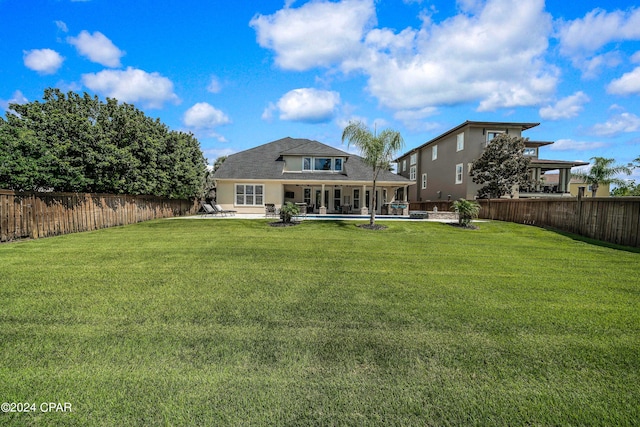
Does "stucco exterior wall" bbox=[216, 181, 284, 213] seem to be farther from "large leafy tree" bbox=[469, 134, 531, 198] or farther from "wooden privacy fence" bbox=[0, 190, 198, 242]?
"large leafy tree" bbox=[469, 134, 531, 198]

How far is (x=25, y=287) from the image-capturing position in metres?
5.31

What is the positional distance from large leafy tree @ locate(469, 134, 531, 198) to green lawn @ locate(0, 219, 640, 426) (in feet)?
53.3

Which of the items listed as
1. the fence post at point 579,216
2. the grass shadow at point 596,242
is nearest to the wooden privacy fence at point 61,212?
the grass shadow at point 596,242

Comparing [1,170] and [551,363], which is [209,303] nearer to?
[551,363]

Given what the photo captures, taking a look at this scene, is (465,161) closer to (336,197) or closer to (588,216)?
(336,197)

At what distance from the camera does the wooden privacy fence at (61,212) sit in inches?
394

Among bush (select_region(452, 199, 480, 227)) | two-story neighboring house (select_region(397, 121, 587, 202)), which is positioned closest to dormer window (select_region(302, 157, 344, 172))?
two-story neighboring house (select_region(397, 121, 587, 202))

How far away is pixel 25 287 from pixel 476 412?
7303 millimetres

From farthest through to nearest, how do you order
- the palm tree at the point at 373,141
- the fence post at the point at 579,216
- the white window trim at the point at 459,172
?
the white window trim at the point at 459,172 → the palm tree at the point at 373,141 → the fence post at the point at 579,216

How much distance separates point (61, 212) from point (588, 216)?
72.0 ft

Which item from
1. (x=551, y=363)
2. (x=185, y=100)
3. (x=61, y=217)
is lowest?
(x=551, y=363)

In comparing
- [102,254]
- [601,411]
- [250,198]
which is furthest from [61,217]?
[601,411]

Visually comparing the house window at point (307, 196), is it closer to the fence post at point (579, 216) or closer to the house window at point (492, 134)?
the house window at point (492, 134)

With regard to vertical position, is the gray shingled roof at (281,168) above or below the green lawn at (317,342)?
above
